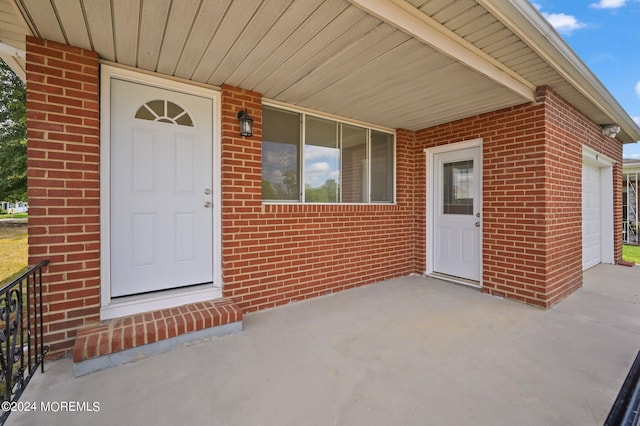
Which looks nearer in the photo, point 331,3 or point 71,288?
point 331,3

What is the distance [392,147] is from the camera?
4.76 meters

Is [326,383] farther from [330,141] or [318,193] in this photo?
[330,141]

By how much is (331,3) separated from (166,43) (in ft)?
4.42

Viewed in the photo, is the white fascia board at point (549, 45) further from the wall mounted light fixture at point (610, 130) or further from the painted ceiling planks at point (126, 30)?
the painted ceiling planks at point (126, 30)

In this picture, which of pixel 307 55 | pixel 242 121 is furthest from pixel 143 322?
pixel 307 55

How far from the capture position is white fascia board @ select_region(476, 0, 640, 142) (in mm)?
1960

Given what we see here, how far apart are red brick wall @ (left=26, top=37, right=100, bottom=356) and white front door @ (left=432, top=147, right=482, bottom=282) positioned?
445 cm

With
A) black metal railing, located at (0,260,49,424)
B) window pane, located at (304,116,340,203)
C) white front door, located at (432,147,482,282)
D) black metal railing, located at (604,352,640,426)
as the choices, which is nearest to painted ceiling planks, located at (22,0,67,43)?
black metal railing, located at (0,260,49,424)

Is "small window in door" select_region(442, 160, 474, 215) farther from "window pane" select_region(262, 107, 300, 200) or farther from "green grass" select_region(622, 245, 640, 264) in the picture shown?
"green grass" select_region(622, 245, 640, 264)

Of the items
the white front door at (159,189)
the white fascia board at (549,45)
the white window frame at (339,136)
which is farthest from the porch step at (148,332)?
the white fascia board at (549,45)

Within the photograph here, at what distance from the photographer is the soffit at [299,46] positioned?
6.19ft

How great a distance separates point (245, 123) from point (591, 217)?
Result: 21.0 feet

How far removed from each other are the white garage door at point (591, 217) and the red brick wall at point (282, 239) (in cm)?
346

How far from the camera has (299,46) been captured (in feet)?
7.56
